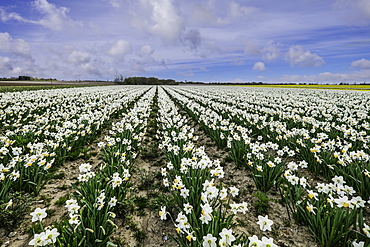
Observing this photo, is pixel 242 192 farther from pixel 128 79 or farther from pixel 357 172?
pixel 128 79

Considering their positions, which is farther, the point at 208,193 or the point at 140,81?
the point at 140,81

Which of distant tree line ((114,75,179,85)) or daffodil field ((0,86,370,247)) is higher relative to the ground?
distant tree line ((114,75,179,85))

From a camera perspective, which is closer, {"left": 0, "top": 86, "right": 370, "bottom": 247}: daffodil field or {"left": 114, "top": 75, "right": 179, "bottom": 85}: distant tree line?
{"left": 0, "top": 86, "right": 370, "bottom": 247}: daffodil field

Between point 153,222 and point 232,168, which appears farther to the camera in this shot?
point 232,168

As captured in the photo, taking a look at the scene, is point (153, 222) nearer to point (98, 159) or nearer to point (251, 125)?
point (98, 159)

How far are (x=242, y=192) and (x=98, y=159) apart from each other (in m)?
4.20

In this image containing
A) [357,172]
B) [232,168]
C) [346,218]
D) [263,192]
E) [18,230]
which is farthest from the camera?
[232,168]

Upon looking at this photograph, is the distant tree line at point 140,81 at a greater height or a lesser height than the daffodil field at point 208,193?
greater

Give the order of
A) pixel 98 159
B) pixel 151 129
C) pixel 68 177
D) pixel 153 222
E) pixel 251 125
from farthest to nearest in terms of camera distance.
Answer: pixel 151 129 < pixel 251 125 < pixel 98 159 < pixel 68 177 < pixel 153 222

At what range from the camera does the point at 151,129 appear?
9.52 metres

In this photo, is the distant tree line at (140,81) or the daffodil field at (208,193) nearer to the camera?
the daffodil field at (208,193)

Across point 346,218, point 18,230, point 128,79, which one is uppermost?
point 128,79

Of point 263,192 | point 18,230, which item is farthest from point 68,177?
point 263,192

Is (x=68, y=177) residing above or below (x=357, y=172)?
below
